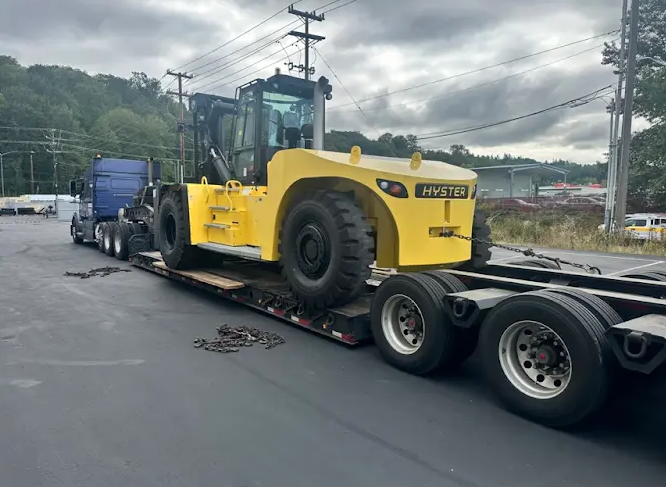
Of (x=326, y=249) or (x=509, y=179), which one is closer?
(x=326, y=249)

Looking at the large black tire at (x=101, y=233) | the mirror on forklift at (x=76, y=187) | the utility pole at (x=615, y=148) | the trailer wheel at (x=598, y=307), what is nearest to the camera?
the trailer wheel at (x=598, y=307)

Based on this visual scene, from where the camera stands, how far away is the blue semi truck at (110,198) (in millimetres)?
14016

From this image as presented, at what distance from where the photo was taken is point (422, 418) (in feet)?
12.0

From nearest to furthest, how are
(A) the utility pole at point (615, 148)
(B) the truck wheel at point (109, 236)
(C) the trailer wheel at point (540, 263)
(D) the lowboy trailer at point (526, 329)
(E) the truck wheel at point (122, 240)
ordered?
(D) the lowboy trailer at point (526, 329), (C) the trailer wheel at point (540, 263), (E) the truck wheel at point (122, 240), (B) the truck wheel at point (109, 236), (A) the utility pole at point (615, 148)

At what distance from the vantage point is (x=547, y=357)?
356cm

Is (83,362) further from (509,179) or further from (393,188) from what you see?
(509,179)

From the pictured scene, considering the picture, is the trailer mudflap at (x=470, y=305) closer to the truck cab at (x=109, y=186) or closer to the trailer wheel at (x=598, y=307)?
the trailer wheel at (x=598, y=307)

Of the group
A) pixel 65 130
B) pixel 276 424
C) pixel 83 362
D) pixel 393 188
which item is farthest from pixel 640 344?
pixel 65 130

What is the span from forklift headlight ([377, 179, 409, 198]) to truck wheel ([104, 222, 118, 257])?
10.8 meters

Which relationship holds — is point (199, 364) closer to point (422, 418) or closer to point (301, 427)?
point (301, 427)

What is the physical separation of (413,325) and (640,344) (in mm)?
1983

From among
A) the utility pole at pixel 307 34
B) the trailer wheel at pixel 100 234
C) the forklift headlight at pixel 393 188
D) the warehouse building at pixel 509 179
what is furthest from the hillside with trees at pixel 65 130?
the forklift headlight at pixel 393 188

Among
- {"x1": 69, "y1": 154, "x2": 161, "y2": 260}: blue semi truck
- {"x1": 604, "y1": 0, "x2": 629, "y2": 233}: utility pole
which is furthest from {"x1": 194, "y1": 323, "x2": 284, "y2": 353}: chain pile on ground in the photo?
{"x1": 604, "y1": 0, "x2": 629, "y2": 233}: utility pole

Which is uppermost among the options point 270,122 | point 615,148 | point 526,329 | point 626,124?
point 626,124
